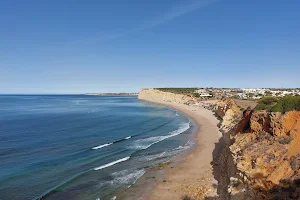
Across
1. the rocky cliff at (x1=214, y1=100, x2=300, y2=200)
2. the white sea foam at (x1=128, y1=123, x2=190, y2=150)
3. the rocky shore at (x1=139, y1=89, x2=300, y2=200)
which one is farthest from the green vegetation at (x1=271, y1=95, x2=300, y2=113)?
the white sea foam at (x1=128, y1=123, x2=190, y2=150)

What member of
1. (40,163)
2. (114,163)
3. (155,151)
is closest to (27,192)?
(40,163)

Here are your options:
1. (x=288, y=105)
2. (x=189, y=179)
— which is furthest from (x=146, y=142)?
(x=288, y=105)

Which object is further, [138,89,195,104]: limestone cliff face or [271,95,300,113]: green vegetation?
[138,89,195,104]: limestone cliff face

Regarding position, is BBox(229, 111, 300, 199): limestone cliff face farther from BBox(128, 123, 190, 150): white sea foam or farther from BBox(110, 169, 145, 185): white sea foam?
BBox(128, 123, 190, 150): white sea foam

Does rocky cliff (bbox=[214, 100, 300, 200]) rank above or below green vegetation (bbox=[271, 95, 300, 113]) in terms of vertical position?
below

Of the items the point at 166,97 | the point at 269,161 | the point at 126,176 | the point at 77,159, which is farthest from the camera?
the point at 166,97

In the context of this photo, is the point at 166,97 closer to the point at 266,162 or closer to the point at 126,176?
the point at 126,176

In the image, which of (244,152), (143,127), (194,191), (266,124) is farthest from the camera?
(143,127)

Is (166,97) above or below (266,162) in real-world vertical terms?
above

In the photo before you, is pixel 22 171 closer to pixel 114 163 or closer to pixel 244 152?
pixel 114 163

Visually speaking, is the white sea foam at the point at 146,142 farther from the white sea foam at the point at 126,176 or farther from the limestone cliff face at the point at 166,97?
the limestone cliff face at the point at 166,97

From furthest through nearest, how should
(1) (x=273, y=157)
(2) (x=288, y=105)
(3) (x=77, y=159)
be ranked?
(3) (x=77, y=159) → (2) (x=288, y=105) → (1) (x=273, y=157)
